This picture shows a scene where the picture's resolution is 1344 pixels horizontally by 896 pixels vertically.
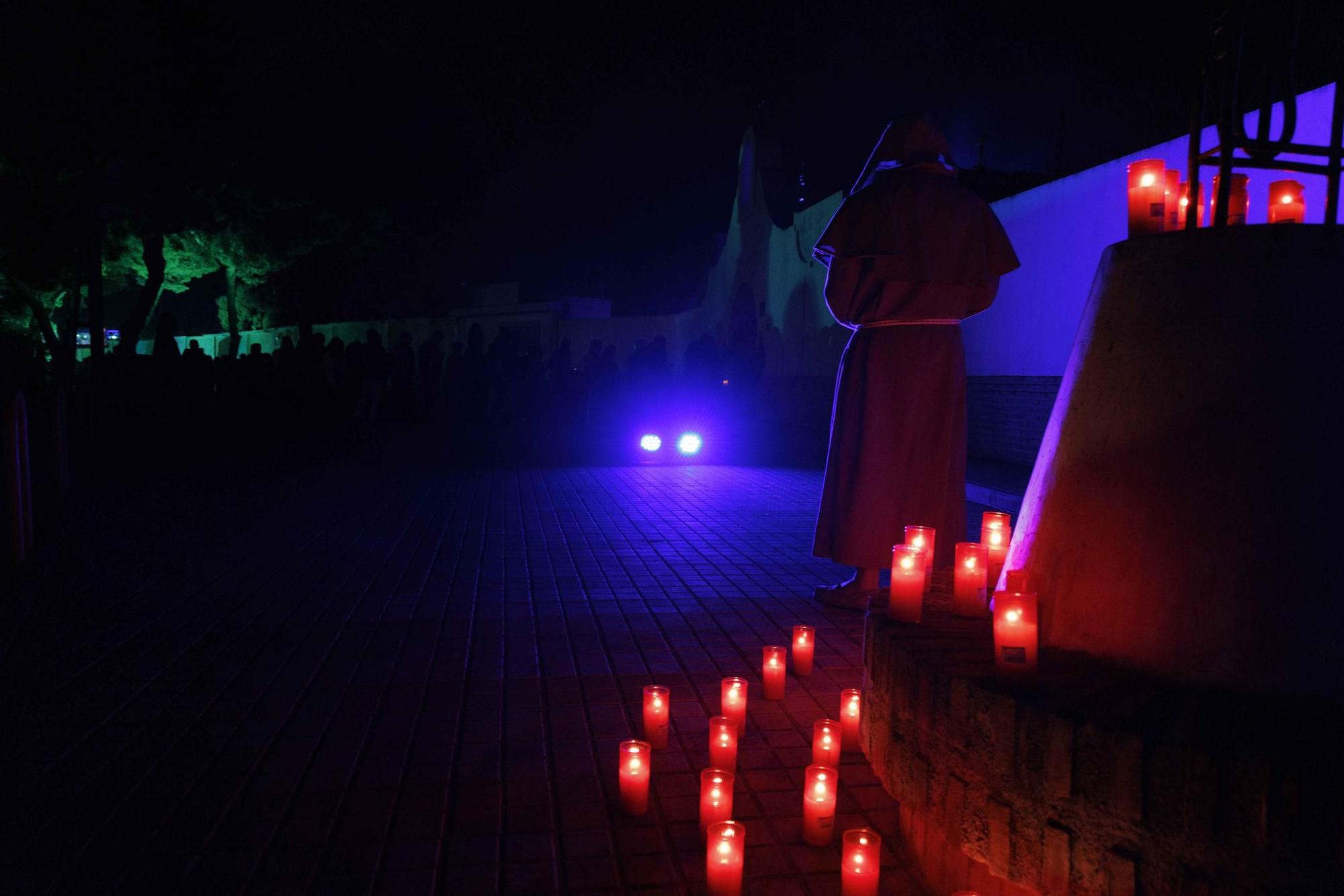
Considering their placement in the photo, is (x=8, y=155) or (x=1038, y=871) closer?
(x=1038, y=871)

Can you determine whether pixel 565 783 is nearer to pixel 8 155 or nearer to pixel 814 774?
pixel 814 774

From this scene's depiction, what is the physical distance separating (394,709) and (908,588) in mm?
2192

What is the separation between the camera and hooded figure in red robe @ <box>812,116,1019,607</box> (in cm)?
484

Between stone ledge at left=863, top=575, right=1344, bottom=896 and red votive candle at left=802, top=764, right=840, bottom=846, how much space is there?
26 centimetres

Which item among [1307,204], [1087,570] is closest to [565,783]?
[1087,570]

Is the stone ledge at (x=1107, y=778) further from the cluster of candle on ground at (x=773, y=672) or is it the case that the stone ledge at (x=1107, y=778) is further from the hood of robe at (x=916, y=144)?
the hood of robe at (x=916, y=144)

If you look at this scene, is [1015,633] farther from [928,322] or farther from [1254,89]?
[928,322]

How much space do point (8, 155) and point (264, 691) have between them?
22.6m

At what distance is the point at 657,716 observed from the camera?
3.33 metres

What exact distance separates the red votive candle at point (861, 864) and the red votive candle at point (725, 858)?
0.27 meters

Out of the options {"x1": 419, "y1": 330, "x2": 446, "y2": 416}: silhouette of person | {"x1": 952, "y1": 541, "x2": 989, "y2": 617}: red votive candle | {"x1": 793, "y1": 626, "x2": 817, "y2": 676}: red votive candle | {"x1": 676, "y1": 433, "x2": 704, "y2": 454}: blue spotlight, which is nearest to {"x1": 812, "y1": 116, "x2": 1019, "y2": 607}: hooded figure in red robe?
{"x1": 793, "y1": 626, "x2": 817, "y2": 676}: red votive candle

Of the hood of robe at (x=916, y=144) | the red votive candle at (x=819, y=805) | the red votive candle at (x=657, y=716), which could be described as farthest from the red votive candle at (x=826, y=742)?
the hood of robe at (x=916, y=144)

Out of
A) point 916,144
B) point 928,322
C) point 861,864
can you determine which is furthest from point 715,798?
point 916,144

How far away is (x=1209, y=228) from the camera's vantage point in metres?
2.17
